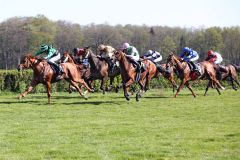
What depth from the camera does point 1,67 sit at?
78000 millimetres

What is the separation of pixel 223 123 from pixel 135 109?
155 inches

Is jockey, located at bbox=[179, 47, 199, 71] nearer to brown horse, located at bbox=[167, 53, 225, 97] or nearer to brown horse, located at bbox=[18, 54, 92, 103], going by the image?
brown horse, located at bbox=[167, 53, 225, 97]

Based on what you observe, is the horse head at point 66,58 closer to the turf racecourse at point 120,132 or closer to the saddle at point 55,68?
the saddle at point 55,68

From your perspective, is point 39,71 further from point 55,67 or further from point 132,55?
point 132,55

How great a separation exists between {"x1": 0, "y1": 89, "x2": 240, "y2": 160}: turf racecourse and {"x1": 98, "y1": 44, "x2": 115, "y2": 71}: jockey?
174 inches

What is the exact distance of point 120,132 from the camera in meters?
10.2

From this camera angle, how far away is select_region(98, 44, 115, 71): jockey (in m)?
20.1

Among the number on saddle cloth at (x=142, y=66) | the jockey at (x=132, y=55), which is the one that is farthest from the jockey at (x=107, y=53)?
the number on saddle cloth at (x=142, y=66)

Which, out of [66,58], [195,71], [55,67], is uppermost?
[66,58]

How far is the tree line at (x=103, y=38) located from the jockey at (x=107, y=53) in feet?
172

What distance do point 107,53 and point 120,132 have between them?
10.3 metres

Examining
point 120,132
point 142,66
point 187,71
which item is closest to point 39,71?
point 142,66

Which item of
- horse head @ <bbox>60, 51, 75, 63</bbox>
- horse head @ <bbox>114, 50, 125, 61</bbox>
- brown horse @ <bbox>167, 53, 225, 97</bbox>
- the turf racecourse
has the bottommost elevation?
the turf racecourse

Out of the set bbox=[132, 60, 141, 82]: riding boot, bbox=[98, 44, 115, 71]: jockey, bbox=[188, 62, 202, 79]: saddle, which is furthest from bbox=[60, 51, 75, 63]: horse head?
bbox=[188, 62, 202, 79]: saddle
